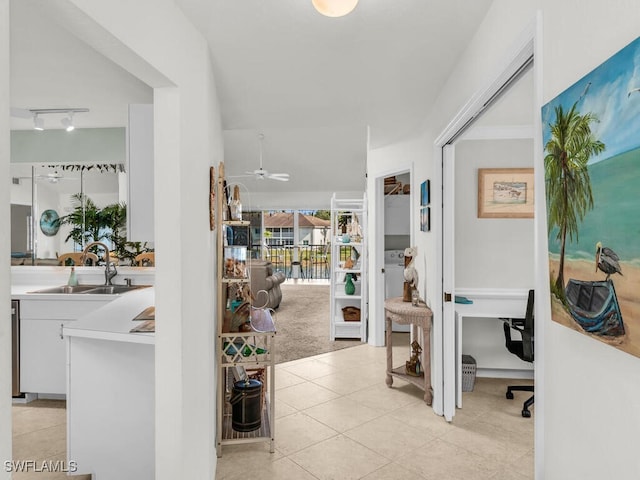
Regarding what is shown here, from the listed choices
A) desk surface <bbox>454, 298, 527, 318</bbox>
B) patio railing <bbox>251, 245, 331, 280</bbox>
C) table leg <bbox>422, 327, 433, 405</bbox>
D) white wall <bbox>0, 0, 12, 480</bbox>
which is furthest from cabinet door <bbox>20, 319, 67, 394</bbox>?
patio railing <bbox>251, 245, 331, 280</bbox>

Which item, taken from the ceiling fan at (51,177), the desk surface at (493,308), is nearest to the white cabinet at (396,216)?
the desk surface at (493,308)

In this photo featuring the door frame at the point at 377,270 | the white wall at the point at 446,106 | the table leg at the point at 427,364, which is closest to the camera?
the white wall at the point at 446,106

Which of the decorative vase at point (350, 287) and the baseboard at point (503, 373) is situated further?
the decorative vase at point (350, 287)

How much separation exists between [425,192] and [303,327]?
3.11 m

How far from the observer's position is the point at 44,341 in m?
3.00

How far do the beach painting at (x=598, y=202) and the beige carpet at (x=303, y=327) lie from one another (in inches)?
136

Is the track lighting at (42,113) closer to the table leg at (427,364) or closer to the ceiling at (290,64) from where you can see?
the ceiling at (290,64)

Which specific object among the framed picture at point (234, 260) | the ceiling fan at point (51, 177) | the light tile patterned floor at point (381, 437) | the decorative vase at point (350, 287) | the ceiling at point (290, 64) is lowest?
the light tile patterned floor at point (381, 437)

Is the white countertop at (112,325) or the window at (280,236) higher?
the window at (280,236)

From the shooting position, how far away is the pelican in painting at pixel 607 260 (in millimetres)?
812

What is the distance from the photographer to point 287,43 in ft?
6.43

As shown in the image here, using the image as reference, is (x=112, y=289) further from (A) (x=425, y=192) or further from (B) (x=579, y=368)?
(B) (x=579, y=368)

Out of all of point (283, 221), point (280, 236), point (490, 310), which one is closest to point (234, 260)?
point (490, 310)

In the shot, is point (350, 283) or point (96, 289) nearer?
point (96, 289)
